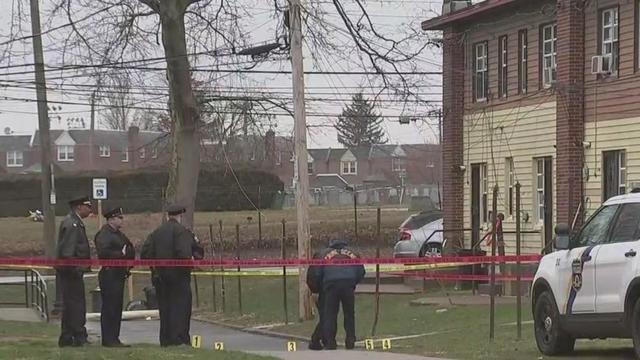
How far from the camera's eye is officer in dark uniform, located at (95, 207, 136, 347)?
13.2 meters

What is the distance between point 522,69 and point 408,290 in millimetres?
6145

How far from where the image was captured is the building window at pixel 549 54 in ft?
78.1

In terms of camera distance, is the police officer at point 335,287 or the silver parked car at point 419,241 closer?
the police officer at point 335,287

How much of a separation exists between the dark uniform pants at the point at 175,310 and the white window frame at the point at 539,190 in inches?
525

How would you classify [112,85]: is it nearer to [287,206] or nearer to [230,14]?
[230,14]

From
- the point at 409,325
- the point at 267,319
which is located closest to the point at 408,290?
the point at 267,319

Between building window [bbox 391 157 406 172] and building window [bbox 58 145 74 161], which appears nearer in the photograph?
building window [bbox 58 145 74 161]

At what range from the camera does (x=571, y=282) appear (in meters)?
11.6

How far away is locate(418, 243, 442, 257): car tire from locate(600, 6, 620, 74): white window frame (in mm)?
7935

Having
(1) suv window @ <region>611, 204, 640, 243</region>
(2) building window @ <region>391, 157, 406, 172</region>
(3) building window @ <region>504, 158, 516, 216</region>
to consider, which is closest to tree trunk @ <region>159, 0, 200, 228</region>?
(3) building window @ <region>504, 158, 516, 216</region>

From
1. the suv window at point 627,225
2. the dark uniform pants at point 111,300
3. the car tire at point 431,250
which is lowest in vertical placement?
the car tire at point 431,250

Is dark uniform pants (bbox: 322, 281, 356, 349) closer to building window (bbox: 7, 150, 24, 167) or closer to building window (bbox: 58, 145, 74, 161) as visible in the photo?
building window (bbox: 58, 145, 74, 161)

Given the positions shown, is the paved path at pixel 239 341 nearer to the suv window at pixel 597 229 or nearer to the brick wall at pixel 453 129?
the suv window at pixel 597 229

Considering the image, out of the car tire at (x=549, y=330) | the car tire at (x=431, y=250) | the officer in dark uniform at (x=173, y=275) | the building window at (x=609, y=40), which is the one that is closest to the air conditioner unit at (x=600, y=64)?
the building window at (x=609, y=40)
